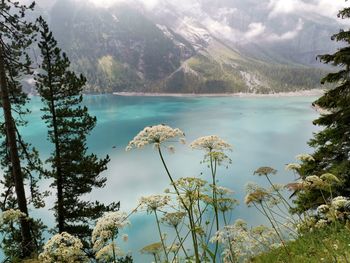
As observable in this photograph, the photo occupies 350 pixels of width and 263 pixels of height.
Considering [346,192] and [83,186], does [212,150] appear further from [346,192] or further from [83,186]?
[83,186]

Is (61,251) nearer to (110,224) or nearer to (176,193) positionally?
(110,224)

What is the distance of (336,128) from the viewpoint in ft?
50.4

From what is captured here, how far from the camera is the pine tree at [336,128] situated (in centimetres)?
1380

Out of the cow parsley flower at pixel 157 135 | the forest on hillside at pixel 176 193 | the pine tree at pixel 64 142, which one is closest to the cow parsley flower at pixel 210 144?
the forest on hillside at pixel 176 193

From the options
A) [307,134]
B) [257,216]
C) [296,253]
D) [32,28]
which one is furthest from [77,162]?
[307,134]

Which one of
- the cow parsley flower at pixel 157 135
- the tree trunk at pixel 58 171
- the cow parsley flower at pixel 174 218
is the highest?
the cow parsley flower at pixel 157 135

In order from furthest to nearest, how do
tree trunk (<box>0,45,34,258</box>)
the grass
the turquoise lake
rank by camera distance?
1. the turquoise lake
2. tree trunk (<box>0,45,34,258</box>)
3. the grass

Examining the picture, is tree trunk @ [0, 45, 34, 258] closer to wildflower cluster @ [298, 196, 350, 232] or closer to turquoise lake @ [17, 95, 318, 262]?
turquoise lake @ [17, 95, 318, 262]

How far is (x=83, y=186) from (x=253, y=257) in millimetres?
14330

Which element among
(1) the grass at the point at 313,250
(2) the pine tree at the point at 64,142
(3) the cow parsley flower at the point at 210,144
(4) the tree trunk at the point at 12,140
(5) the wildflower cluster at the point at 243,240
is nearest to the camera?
(3) the cow parsley flower at the point at 210,144

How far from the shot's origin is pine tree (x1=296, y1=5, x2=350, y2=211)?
13.8 m

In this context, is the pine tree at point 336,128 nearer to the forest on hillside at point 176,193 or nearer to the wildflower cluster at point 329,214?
the forest on hillside at point 176,193

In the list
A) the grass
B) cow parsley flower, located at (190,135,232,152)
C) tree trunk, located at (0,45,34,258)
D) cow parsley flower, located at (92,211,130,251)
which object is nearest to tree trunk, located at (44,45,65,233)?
tree trunk, located at (0,45,34,258)

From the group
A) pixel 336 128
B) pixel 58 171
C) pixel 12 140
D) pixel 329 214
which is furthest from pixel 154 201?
pixel 58 171
